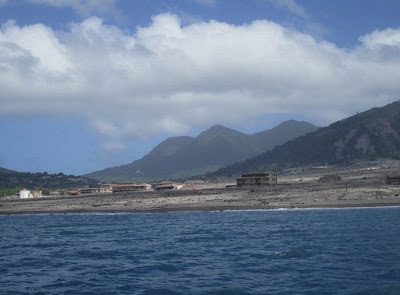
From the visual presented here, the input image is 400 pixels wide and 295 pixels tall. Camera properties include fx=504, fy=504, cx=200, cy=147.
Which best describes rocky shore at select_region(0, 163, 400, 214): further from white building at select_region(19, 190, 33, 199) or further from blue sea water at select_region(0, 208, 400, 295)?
blue sea water at select_region(0, 208, 400, 295)

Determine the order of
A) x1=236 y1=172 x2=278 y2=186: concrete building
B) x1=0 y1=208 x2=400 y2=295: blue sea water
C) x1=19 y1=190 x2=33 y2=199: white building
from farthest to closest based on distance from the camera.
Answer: x1=19 y1=190 x2=33 y2=199: white building
x1=236 y1=172 x2=278 y2=186: concrete building
x1=0 y1=208 x2=400 y2=295: blue sea water

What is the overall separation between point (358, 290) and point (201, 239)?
23113 millimetres

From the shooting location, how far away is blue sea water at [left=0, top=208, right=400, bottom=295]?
25344 millimetres

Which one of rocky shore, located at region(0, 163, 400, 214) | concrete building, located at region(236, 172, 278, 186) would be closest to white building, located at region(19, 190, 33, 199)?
rocky shore, located at region(0, 163, 400, 214)

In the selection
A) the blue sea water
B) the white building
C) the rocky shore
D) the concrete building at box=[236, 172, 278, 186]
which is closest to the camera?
the blue sea water

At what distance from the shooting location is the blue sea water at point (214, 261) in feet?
83.1

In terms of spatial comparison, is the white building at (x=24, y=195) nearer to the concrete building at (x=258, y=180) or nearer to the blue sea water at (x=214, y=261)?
the concrete building at (x=258, y=180)

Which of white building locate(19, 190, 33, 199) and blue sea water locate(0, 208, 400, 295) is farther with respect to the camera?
white building locate(19, 190, 33, 199)

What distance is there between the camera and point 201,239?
148 ft

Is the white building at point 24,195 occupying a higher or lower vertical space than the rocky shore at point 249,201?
higher

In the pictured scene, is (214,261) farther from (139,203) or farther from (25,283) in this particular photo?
(139,203)

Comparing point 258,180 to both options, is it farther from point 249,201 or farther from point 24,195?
point 24,195

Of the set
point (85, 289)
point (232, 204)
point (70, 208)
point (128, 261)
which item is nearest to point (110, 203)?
point (70, 208)

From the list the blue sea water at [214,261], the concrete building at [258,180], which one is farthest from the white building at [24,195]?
the blue sea water at [214,261]
